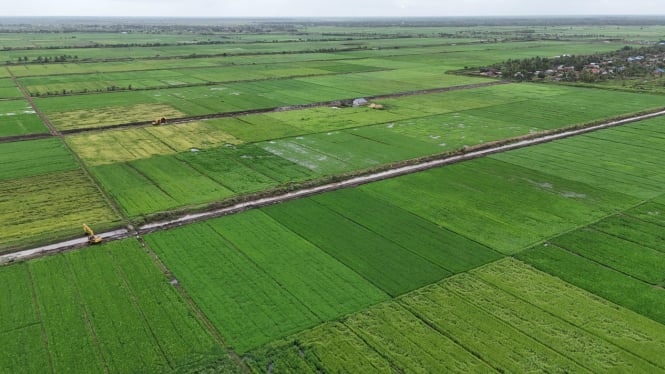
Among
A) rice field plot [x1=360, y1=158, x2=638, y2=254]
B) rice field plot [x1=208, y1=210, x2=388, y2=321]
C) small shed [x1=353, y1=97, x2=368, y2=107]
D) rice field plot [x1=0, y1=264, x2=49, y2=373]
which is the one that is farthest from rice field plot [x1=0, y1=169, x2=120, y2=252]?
small shed [x1=353, y1=97, x2=368, y2=107]

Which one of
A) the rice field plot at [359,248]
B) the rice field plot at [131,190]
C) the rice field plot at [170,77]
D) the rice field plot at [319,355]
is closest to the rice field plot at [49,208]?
the rice field plot at [131,190]

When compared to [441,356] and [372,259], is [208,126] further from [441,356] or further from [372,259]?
[441,356]

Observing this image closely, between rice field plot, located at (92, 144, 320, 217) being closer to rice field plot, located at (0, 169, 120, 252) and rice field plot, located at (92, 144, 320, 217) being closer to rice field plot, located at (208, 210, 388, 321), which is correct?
rice field plot, located at (0, 169, 120, 252)

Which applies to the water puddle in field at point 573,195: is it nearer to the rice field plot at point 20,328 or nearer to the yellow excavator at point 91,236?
the yellow excavator at point 91,236

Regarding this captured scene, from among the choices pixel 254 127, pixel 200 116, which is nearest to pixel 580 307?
pixel 254 127

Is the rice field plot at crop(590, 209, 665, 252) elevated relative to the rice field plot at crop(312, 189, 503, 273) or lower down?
elevated

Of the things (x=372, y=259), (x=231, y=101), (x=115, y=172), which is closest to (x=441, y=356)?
(x=372, y=259)

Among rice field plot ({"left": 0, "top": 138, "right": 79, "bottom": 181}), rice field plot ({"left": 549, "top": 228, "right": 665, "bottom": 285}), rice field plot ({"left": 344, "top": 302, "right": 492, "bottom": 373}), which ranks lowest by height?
rice field plot ({"left": 344, "top": 302, "right": 492, "bottom": 373})
